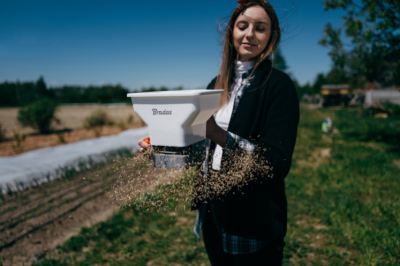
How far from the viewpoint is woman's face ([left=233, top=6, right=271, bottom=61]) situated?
1.03 meters

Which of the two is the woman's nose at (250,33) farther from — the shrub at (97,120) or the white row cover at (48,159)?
the shrub at (97,120)

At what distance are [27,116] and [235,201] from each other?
10.4m

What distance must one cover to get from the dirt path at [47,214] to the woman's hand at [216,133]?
173 centimetres

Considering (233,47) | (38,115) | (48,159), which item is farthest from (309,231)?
(38,115)

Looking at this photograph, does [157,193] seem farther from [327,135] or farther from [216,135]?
[327,135]

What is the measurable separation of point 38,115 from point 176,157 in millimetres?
10199

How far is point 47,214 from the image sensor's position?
3205mm

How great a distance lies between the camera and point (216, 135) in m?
0.94

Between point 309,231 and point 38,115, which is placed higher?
point 38,115

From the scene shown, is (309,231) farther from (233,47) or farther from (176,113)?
(176,113)

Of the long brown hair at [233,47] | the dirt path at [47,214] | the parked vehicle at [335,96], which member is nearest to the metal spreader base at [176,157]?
the long brown hair at [233,47]

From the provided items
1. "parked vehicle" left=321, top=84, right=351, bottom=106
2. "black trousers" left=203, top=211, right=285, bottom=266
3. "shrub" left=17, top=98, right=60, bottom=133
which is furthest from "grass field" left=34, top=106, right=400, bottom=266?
"parked vehicle" left=321, top=84, right=351, bottom=106

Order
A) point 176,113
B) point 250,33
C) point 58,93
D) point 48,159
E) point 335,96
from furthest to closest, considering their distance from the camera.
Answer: point 58,93
point 335,96
point 48,159
point 250,33
point 176,113

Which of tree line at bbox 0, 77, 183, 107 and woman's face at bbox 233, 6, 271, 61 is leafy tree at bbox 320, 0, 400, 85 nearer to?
woman's face at bbox 233, 6, 271, 61
